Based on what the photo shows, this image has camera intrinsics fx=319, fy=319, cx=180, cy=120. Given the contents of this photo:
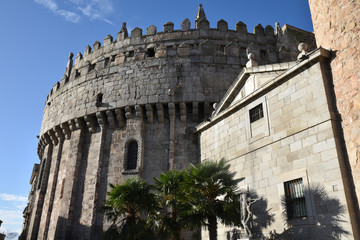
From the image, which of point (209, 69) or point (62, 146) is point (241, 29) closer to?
point (209, 69)

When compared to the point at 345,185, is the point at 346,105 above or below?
above

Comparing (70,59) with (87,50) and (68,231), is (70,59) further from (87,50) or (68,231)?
(68,231)

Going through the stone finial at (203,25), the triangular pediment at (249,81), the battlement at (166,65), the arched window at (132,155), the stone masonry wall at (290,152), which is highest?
the stone finial at (203,25)

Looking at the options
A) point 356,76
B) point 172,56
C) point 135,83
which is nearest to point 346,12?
point 356,76

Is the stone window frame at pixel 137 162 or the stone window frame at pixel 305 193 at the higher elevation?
the stone window frame at pixel 137 162

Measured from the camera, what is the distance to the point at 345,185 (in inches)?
322

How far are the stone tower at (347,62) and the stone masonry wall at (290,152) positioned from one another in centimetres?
37

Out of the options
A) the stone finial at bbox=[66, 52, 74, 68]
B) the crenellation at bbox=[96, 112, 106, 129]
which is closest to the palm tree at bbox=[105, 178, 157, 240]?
the crenellation at bbox=[96, 112, 106, 129]

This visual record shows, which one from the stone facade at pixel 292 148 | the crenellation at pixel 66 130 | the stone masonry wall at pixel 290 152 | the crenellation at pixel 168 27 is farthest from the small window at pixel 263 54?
the crenellation at pixel 66 130

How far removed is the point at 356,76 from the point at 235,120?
5141 mm

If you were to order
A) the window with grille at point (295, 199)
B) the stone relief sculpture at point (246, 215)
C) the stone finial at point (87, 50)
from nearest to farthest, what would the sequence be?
the window with grille at point (295, 199), the stone relief sculpture at point (246, 215), the stone finial at point (87, 50)

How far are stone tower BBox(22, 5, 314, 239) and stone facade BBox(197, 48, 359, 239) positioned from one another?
→ 390 cm

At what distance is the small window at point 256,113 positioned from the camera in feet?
38.5

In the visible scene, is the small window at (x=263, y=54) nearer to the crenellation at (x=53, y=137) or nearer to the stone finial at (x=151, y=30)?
the stone finial at (x=151, y=30)
